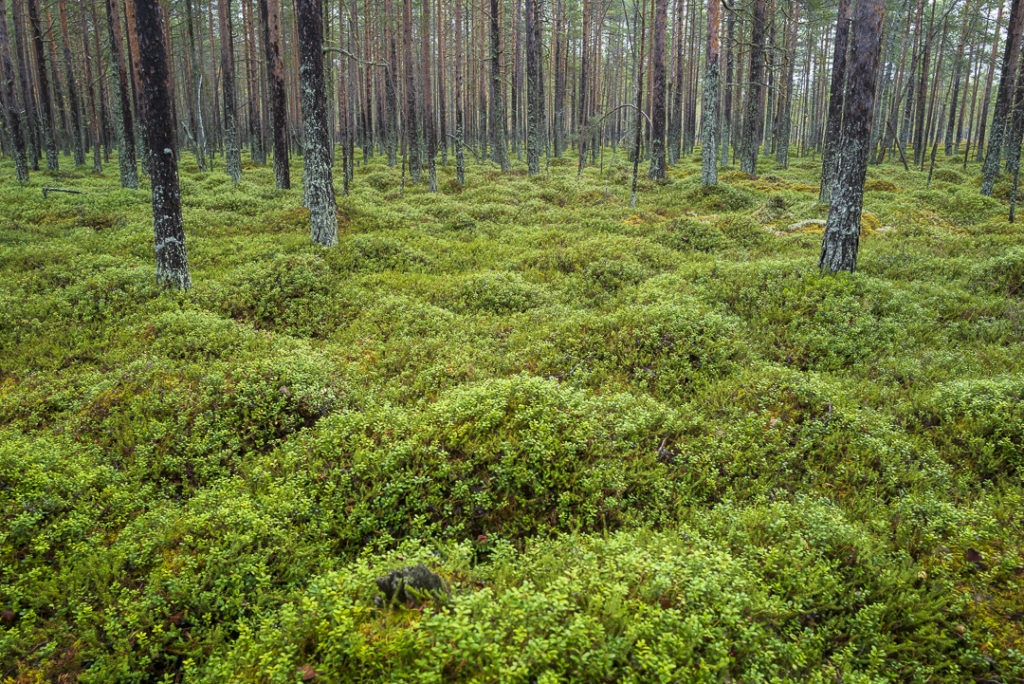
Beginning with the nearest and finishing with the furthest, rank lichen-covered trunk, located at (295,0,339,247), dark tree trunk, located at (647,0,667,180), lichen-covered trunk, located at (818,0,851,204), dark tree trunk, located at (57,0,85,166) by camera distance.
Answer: lichen-covered trunk, located at (295,0,339,247)
lichen-covered trunk, located at (818,0,851,204)
dark tree trunk, located at (647,0,667,180)
dark tree trunk, located at (57,0,85,166)

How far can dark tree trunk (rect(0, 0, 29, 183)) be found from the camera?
19.4 metres

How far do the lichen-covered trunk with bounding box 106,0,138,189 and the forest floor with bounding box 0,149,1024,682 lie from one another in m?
10.4

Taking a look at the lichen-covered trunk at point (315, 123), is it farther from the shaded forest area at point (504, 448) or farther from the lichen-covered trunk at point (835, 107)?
the lichen-covered trunk at point (835, 107)

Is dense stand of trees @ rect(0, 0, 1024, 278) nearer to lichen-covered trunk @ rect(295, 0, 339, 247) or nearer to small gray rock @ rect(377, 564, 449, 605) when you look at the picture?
lichen-covered trunk @ rect(295, 0, 339, 247)

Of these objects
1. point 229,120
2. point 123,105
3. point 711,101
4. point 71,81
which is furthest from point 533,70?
point 71,81

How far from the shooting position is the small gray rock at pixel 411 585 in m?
3.50

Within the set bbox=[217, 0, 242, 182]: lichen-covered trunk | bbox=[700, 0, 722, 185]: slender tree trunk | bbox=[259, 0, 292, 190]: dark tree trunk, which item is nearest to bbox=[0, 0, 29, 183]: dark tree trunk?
bbox=[217, 0, 242, 182]: lichen-covered trunk

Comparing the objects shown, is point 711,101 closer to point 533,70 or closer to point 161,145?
point 533,70

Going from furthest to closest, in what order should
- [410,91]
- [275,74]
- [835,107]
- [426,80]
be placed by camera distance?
[410,91], [426,80], [835,107], [275,74]

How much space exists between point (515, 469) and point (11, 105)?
25727 millimetres

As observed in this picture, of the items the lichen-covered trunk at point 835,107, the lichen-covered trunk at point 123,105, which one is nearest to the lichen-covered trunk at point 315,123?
the lichen-covered trunk at point 123,105

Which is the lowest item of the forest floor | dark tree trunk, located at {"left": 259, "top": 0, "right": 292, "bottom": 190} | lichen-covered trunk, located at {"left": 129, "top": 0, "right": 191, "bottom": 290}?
the forest floor

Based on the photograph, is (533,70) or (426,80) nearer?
(426,80)

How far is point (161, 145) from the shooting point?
9.90 m
